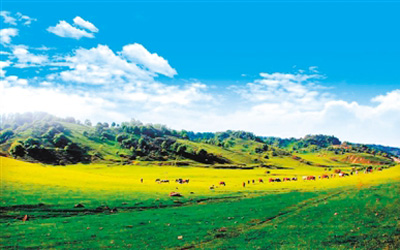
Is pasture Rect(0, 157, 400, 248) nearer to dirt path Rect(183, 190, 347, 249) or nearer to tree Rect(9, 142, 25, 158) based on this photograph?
dirt path Rect(183, 190, 347, 249)

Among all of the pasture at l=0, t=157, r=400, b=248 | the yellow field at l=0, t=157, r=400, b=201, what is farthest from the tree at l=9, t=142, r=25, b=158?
the pasture at l=0, t=157, r=400, b=248

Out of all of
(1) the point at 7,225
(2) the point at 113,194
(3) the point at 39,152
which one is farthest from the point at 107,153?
(1) the point at 7,225

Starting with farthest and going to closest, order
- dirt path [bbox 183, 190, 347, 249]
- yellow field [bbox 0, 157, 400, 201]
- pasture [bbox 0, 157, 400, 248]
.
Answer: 1. yellow field [bbox 0, 157, 400, 201]
2. pasture [bbox 0, 157, 400, 248]
3. dirt path [bbox 183, 190, 347, 249]

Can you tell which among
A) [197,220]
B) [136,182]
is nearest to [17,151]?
[136,182]

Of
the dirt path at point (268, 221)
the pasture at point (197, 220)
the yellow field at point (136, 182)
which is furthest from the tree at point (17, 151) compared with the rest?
the dirt path at point (268, 221)

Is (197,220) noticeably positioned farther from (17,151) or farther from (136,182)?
(17,151)

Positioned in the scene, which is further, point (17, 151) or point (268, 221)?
point (17, 151)

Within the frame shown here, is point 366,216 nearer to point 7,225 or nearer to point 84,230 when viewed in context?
point 84,230

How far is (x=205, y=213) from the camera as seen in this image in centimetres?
3294

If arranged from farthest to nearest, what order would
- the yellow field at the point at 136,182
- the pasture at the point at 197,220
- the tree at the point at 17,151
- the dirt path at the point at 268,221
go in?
the tree at the point at 17,151
the yellow field at the point at 136,182
the pasture at the point at 197,220
the dirt path at the point at 268,221

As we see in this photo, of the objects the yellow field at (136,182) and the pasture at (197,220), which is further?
the yellow field at (136,182)

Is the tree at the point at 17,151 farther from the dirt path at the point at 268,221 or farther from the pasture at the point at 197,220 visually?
the dirt path at the point at 268,221

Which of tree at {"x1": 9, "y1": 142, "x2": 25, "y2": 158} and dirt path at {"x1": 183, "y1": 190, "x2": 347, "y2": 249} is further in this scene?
tree at {"x1": 9, "y1": 142, "x2": 25, "y2": 158}

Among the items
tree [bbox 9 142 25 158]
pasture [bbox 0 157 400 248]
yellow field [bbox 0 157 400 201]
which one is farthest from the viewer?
tree [bbox 9 142 25 158]
